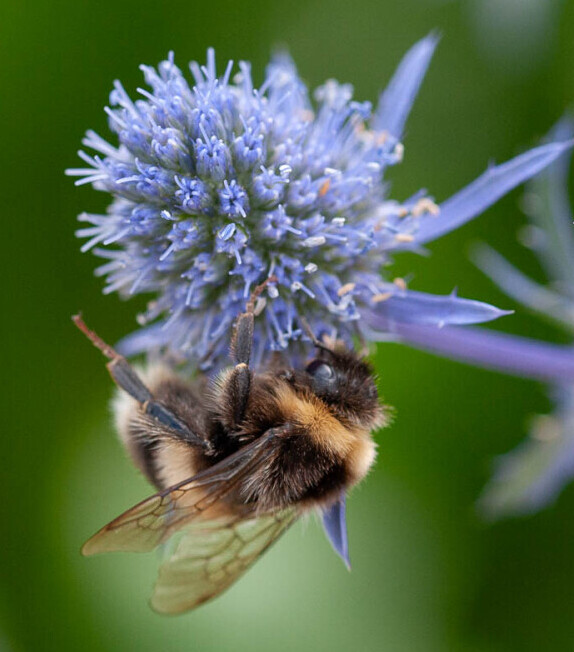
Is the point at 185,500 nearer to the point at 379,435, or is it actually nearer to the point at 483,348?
the point at 483,348

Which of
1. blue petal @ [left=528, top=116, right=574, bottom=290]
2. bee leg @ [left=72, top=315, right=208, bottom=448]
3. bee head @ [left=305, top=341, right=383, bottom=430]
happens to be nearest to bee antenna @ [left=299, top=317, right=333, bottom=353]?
bee head @ [left=305, top=341, right=383, bottom=430]

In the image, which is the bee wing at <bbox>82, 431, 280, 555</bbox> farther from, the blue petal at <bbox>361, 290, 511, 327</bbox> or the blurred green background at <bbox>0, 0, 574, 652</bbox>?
the blurred green background at <bbox>0, 0, 574, 652</bbox>

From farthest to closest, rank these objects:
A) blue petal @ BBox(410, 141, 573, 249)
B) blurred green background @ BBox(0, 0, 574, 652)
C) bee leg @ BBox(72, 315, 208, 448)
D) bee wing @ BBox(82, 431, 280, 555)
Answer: blurred green background @ BBox(0, 0, 574, 652) < blue petal @ BBox(410, 141, 573, 249) < bee leg @ BBox(72, 315, 208, 448) < bee wing @ BBox(82, 431, 280, 555)

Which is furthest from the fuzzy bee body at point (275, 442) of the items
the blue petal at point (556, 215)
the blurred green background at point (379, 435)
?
the blurred green background at point (379, 435)

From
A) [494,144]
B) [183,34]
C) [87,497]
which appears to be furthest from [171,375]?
[494,144]

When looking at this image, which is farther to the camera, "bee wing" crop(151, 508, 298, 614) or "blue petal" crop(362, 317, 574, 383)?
"blue petal" crop(362, 317, 574, 383)

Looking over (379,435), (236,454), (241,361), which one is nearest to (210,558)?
(236,454)

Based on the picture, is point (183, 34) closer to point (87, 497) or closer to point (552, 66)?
point (552, 66)
